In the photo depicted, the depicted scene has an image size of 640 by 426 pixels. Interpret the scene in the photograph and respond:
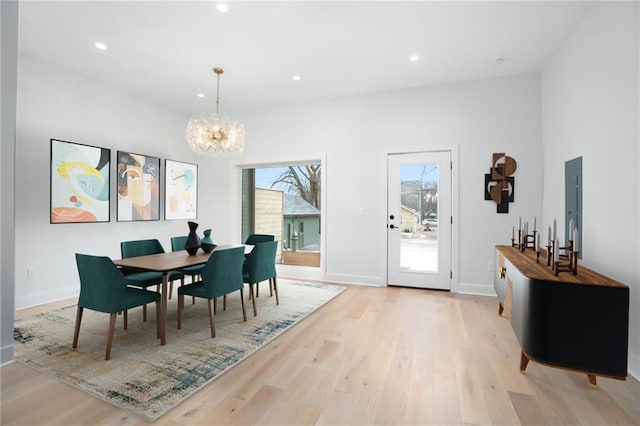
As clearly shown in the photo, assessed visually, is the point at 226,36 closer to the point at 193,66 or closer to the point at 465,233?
the point at 193,66

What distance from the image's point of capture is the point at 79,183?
3.89 meters

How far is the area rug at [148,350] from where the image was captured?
1.89m

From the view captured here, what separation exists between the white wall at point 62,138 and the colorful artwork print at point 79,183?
3.7 inches

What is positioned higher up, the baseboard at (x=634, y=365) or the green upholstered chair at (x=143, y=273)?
the green upholstered chair at (x=143, y=273)

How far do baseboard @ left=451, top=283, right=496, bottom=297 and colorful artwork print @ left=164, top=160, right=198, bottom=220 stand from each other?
449 centimetres

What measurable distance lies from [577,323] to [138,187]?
5.20 meters

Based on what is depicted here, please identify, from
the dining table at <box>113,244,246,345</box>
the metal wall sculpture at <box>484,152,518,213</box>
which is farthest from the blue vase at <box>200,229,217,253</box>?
the metal wall sculpture at <box>484,152,518,213</box>

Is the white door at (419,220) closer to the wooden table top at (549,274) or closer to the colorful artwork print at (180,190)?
the wooden table top at (549,274)

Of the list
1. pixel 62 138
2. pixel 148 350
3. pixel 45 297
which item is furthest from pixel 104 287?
pixel 62 138

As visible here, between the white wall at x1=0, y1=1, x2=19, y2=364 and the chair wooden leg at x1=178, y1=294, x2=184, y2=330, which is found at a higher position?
the white wall at x1=0, y1=1, x2=19, y2=364

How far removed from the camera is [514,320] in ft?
7.36

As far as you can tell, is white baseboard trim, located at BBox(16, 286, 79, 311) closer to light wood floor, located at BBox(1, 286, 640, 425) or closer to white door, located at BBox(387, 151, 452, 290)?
light wood floor, located at BBox(1, 286, 640, 425)

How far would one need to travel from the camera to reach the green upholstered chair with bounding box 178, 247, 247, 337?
267 centimetres

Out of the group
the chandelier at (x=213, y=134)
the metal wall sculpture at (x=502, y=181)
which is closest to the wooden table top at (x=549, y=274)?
the metal wall sculpture at (x=502, y=181)
